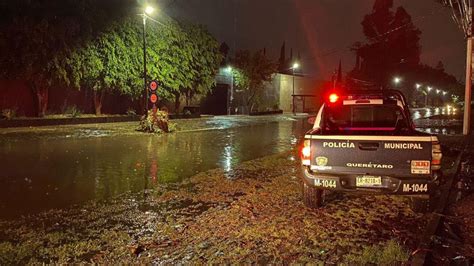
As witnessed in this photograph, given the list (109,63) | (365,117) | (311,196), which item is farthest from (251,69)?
(311,196)

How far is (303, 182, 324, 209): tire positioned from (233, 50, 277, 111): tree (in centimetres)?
4047

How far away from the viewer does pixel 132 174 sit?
32.9ft

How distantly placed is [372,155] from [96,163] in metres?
7.87

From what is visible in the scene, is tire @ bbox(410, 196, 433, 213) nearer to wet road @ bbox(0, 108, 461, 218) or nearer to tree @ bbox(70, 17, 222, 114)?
wet road @ bbox(0, 108, 461, 218)

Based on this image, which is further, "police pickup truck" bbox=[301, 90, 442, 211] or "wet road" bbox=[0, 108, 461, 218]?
"wet road" bbox=[0, 108, 461, 218]

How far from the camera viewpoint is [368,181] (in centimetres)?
628

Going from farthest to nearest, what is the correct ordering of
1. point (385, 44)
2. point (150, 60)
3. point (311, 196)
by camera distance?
1. point (385, 44)
2. point (150, 60)
3. point (311, 196)

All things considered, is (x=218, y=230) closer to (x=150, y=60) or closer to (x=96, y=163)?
(x=96, y=163)

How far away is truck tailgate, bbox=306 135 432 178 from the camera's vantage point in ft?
19.8

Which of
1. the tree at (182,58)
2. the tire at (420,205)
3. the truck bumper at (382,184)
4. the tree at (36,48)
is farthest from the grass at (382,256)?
the tree at (182,58)

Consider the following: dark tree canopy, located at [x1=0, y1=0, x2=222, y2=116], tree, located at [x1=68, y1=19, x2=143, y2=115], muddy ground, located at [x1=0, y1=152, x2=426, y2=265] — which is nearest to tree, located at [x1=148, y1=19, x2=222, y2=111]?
dark tree canopy, located at [x1=0, y1=0, x2=222, y2=116]

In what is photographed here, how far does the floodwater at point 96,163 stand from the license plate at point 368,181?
4314mm

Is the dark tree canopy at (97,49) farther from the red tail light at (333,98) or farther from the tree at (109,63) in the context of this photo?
the red tail light at (333,98)

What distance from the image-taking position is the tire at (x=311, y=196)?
6.86 metres
